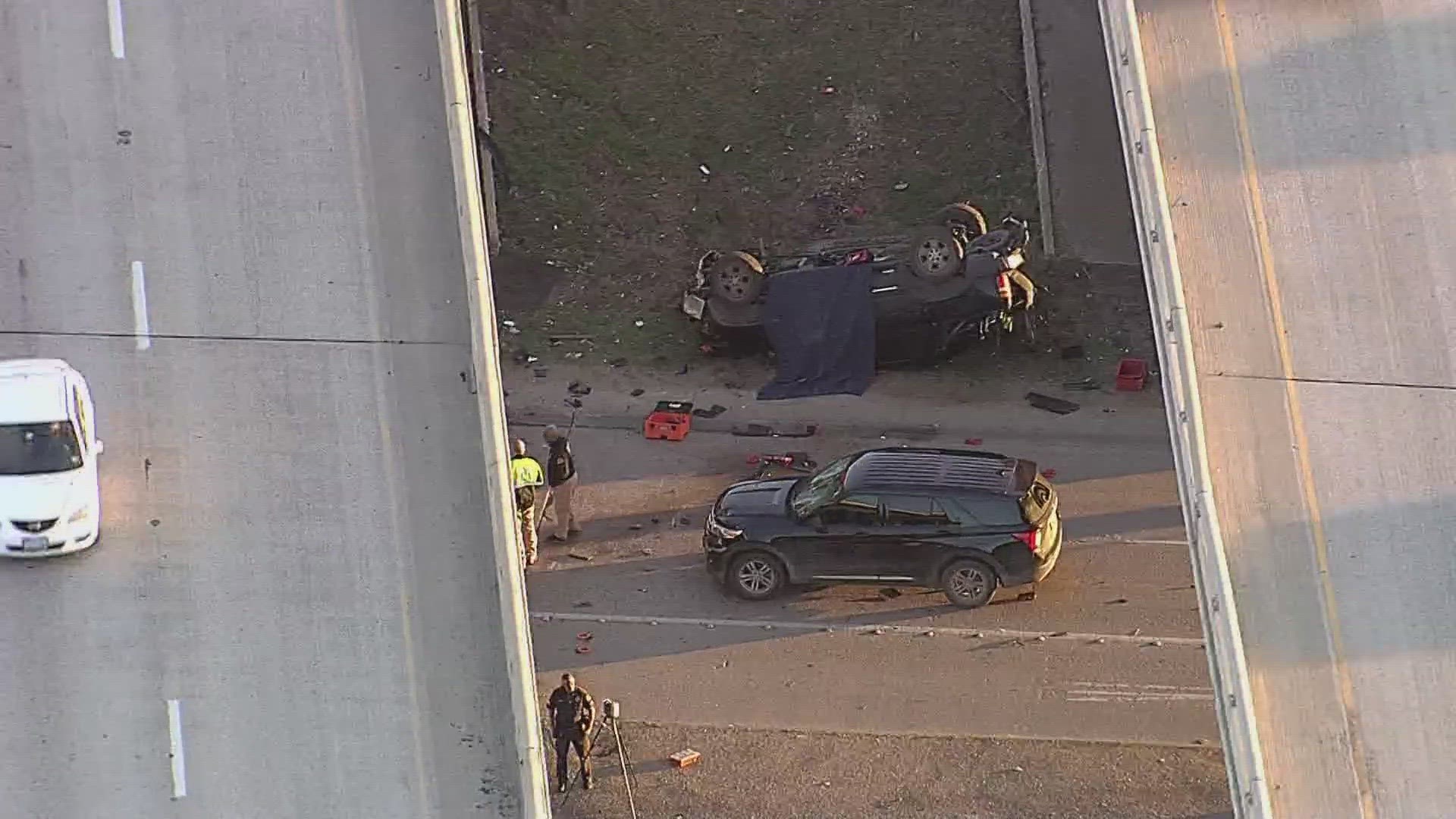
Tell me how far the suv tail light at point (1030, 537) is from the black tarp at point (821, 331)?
13.6ft

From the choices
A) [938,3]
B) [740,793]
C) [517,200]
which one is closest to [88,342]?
[740,793]

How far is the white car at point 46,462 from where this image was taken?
15500 millimetres

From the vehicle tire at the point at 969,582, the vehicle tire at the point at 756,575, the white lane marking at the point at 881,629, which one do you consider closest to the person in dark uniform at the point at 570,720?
the white lane marking at the point at 881,629

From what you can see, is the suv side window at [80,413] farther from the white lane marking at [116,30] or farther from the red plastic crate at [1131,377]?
the red plastic crate at [1131,377]

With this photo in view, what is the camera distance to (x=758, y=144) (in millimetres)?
26219

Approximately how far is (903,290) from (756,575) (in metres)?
4.44

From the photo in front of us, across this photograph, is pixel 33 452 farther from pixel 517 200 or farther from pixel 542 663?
pixel 517 200

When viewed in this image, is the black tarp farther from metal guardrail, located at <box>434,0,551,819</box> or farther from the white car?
the white car

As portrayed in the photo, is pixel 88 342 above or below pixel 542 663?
above

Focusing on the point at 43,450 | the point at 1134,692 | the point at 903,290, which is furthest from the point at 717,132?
the point at 43,450

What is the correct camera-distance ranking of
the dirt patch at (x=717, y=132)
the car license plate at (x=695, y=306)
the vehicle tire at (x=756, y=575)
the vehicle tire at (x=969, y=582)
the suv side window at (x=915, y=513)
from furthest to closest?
the dirt patch at (x=717, y=132), the car license plate at (x=695, y=306), the vehicle tire at (x=756, y=575), the vehicle tire at (x=969, y=582), the suv side window at (x=915, y=513)

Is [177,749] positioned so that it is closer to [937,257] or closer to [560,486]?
[560,486]

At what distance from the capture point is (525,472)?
19.8m

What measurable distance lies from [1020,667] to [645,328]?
7212mm
